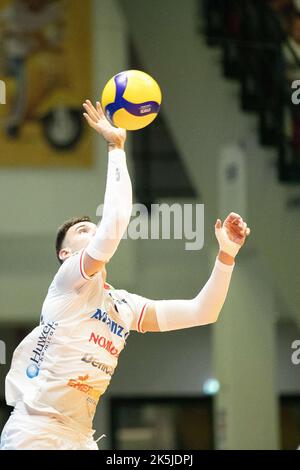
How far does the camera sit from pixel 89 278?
5.31 m

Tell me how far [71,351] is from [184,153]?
22.2 feet

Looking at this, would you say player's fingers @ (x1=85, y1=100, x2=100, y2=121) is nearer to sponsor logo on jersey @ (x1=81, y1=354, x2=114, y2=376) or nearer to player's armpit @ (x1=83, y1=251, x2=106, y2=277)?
player's armpit @ (x1=83, y1=251, x2=106, y2=277)

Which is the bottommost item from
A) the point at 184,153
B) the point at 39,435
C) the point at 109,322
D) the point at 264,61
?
the point at 39,435

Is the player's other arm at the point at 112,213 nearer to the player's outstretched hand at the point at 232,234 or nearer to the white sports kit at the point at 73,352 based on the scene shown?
the white sports kit at the point at 73,352

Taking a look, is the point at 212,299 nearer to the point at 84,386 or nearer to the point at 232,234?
the point at 232,234

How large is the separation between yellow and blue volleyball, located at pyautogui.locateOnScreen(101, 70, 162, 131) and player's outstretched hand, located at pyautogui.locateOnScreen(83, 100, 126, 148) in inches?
10.7

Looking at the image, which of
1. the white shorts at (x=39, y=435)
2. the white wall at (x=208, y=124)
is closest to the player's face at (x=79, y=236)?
the white shorts at (x=39, y=435)

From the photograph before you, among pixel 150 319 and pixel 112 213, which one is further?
pixel 150 319

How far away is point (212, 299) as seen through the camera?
559 cm

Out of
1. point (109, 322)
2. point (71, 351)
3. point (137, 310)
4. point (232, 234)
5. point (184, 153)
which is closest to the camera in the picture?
point (71, 351)

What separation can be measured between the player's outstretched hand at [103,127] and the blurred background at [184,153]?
208 inches

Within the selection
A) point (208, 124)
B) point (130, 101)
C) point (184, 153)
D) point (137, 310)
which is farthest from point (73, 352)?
point (184, 153)

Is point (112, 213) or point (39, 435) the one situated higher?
point (112, 213)

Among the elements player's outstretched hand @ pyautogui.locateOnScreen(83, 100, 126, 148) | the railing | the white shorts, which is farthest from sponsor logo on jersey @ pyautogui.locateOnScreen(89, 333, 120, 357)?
the railing
